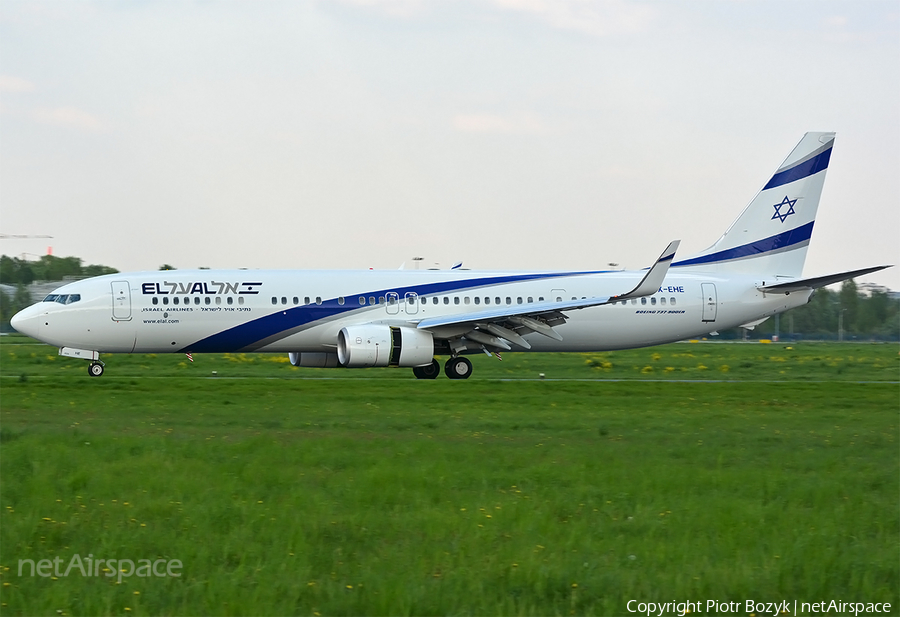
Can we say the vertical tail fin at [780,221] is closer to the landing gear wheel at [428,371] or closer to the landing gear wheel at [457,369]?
the landing gear wheel at [457,369]

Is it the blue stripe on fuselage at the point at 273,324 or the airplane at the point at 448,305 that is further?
the blue stripe on fuselage at the point at 273,324

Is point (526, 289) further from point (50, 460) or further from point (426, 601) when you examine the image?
point (426, 601)

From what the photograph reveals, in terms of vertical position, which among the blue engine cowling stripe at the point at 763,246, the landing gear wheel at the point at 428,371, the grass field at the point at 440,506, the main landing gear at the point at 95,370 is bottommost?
the grass field at the point at 440,506

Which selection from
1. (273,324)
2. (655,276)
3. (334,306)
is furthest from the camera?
(334,306)

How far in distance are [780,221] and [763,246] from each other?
112cm

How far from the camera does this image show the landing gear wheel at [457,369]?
3212cm

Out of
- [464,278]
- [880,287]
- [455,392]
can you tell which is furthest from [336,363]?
[880,287]

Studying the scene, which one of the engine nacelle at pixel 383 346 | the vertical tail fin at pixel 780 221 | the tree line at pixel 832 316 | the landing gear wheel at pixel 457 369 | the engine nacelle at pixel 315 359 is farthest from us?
the tree line at pixel 832 316

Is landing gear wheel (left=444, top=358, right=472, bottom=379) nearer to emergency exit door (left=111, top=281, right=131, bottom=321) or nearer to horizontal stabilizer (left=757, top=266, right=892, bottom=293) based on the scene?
emergency exit door (left=111, top=281, right=131, bottom=321)

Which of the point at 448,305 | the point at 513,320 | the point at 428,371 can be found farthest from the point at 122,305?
the point at 513,320

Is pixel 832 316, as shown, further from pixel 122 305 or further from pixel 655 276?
pixel 122 305

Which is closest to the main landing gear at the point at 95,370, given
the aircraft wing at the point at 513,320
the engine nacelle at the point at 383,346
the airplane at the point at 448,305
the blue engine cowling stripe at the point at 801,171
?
the airplane at the point at 448,305

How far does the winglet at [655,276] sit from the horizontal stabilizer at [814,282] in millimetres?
5663

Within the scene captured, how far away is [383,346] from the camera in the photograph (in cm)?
2983
